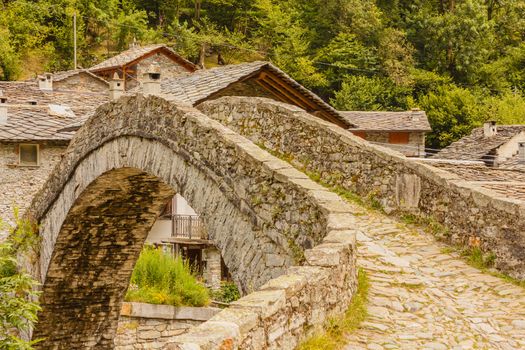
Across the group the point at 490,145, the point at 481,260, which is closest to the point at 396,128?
the point at 490,145

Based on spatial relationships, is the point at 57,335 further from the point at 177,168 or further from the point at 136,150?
the point at 177,168

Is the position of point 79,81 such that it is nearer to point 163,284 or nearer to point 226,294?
point 226,294

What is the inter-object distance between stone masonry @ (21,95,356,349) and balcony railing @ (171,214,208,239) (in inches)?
270

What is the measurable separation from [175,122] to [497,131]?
24.9m

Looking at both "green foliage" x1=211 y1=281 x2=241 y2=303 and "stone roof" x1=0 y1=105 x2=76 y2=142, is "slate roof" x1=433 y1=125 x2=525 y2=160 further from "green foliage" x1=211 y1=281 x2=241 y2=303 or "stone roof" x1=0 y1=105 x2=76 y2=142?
"stone roof" x1=0 y1=105 x2=76 y2=142

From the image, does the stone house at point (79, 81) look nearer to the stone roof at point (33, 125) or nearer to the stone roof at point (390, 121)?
the stone roof at point (33, 125)

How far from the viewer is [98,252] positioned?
1262 cm

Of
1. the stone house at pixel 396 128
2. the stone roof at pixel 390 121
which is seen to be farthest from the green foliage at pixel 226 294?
the stone roof at pixel 390 121

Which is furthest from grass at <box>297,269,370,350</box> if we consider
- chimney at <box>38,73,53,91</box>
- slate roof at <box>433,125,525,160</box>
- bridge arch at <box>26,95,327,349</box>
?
chimney at <box>38,73,53,91</box>

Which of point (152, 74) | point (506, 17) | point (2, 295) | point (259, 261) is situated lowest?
point (2, 295)

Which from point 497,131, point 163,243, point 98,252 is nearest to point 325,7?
point 497,131

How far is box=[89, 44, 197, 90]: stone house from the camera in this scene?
32.5m

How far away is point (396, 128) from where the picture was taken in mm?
34000

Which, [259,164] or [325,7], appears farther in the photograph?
[325,7]
